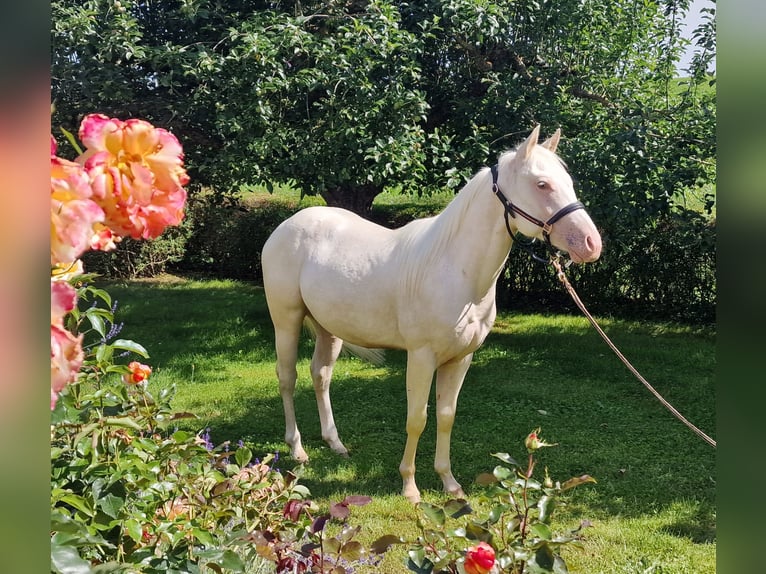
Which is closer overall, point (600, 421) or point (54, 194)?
point (54, 194)

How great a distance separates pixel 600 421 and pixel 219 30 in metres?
5.04

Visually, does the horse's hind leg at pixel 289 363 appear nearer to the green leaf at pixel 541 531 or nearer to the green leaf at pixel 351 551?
the green leaf at pixel 351 551

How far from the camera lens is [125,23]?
5559mm

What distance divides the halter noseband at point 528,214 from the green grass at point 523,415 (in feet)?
5.04

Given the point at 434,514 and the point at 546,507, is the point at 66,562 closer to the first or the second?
the point at 434,514

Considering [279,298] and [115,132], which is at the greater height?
[115,132]

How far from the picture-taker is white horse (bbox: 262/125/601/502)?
124 inches

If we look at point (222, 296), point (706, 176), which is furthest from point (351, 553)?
point (222, 296)

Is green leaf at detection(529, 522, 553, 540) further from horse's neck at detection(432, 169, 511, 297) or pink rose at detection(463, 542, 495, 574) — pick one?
horse's neck at detection(432, 169, 511, 297)

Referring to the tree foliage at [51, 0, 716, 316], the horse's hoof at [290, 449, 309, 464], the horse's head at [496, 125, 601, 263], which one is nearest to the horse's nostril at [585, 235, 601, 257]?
the horse's head at [496, 125, 601, 263]

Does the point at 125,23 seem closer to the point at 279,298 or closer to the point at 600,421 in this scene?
the point at 279,298

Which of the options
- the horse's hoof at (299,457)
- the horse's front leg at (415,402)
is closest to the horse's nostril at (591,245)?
the horse's front leg at (415,402)
